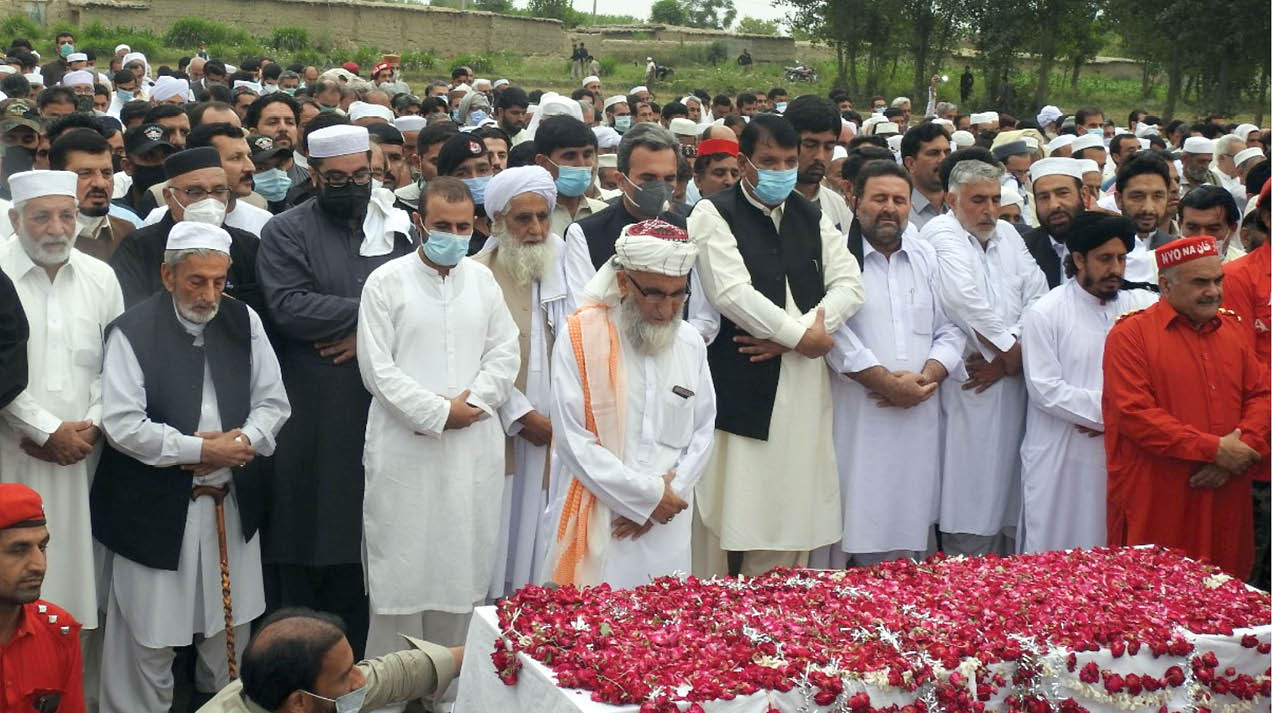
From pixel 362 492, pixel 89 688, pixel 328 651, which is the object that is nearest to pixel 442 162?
pixel 362 492

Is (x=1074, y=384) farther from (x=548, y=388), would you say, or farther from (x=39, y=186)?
(x=39, y=186)

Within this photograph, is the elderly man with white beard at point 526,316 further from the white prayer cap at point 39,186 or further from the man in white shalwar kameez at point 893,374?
the white prayer cap at point 39,186

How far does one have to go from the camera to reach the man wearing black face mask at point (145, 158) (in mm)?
6863

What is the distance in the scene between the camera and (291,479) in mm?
5461

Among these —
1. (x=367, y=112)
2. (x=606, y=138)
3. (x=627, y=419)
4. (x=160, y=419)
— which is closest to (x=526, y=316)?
(x=627, y=419)

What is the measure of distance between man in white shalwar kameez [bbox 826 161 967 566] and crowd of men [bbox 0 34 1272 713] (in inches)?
0.6

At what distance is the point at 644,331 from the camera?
467 centimetres

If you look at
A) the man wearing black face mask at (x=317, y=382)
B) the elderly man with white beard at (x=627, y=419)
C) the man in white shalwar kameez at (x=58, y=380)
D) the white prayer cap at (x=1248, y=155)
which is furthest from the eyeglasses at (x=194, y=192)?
the white prayer cap at (x=1248, y=155)

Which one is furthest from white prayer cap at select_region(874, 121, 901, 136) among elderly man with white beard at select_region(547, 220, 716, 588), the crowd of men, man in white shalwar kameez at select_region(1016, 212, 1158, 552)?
elderly man with white beard at select_region(547, 220, 716, 588)

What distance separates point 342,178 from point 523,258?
2.67 feet

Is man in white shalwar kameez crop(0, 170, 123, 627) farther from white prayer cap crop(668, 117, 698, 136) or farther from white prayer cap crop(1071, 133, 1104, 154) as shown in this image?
white prayer cap crop(1071, 133, 1104, 154)

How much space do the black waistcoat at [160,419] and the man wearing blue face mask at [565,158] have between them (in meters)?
1.83

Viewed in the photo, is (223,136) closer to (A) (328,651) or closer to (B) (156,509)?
(B) (156,509)

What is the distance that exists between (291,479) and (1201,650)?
3.37 meters
